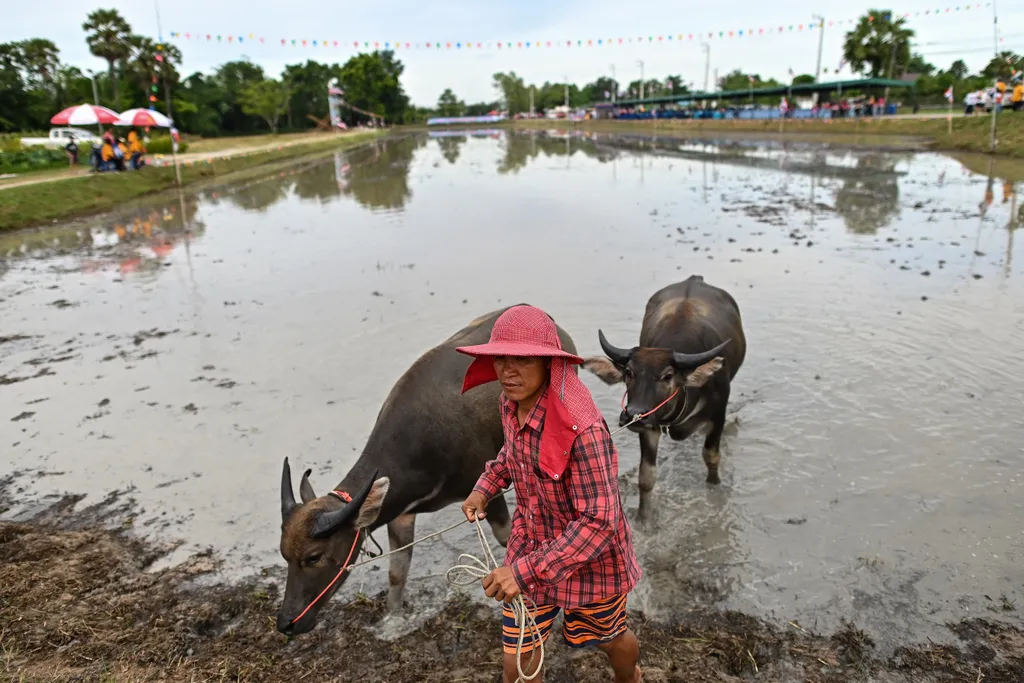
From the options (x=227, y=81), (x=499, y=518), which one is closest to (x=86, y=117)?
(x=499, y=518)

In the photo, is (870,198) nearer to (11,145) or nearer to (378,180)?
(378,180)

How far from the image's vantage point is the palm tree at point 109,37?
48969 mm

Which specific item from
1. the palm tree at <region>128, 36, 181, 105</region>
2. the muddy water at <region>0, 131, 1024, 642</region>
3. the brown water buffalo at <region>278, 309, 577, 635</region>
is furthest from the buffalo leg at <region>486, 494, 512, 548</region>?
the palm tree at <region>128, 36, 181, 105</region>

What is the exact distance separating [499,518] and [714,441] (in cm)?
208

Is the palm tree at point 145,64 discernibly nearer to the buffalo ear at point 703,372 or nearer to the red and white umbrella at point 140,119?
the red and white umbrella at point 140,119

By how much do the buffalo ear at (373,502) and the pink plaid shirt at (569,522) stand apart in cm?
71

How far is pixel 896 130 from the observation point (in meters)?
37.4

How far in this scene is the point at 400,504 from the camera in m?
3.72

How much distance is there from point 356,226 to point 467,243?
4117 mm

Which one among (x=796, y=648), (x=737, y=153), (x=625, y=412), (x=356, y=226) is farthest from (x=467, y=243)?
(x=737, y=153)

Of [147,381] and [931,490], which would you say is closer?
[931,490]

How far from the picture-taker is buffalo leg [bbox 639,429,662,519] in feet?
16.5

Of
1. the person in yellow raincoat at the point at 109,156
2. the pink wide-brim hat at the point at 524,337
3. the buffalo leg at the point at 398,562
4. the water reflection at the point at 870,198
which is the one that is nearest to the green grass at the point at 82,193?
the person in yellow raincoat at the point at 109,156

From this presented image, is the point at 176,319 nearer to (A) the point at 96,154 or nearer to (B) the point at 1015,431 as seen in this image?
(B) the point at 1015,431
